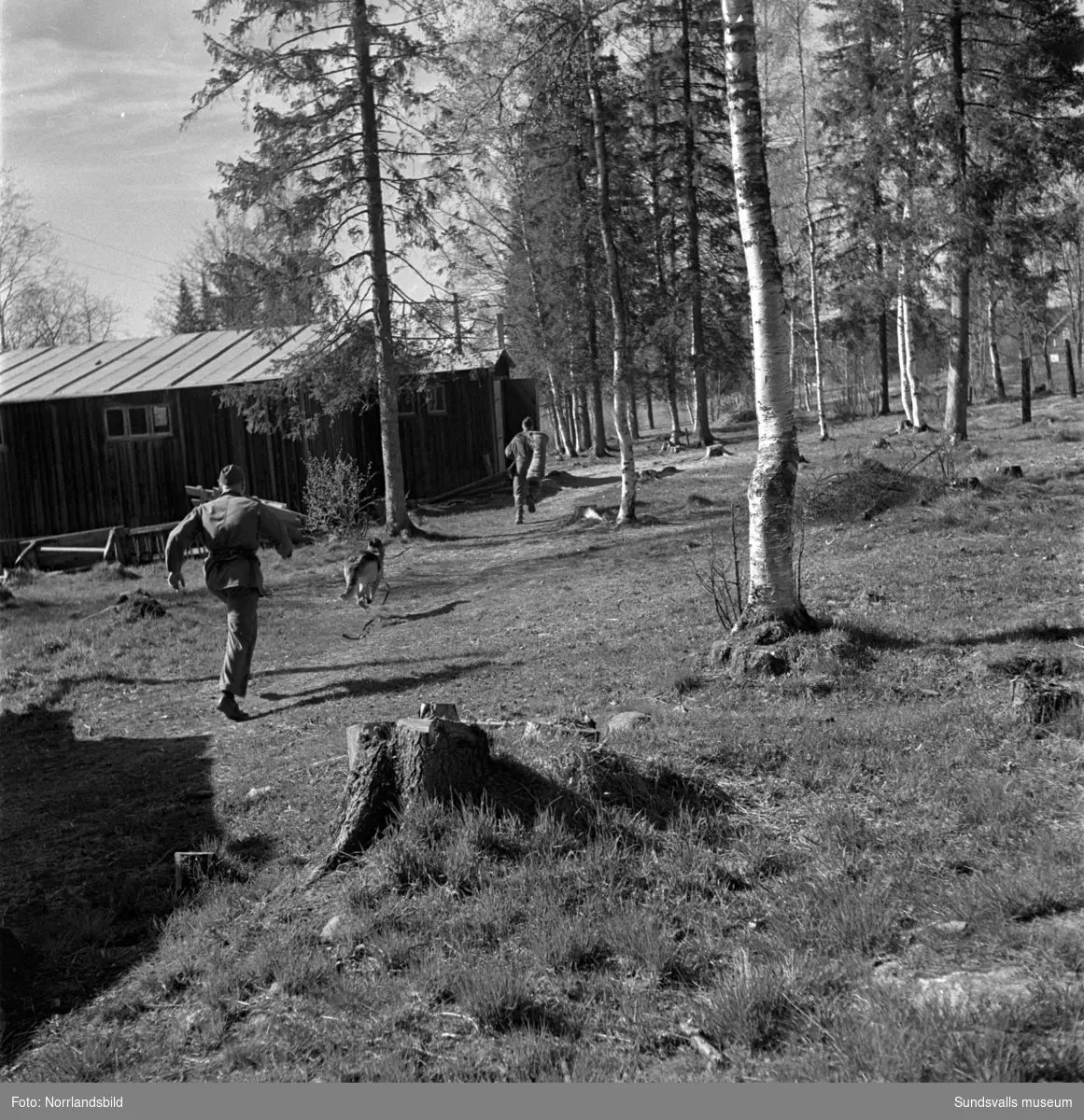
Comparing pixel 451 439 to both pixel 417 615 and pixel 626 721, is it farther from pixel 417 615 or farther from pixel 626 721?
pixel 626 721

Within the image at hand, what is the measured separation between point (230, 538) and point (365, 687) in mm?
1774

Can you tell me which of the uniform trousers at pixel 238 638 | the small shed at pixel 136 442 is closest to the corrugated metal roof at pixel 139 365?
the small shed at pixel 136 442

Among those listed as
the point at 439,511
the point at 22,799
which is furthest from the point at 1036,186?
the point at 22,799

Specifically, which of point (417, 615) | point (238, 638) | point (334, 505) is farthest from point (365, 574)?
point (334, 505)

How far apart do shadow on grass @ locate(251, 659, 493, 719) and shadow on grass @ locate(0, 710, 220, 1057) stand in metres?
1.11

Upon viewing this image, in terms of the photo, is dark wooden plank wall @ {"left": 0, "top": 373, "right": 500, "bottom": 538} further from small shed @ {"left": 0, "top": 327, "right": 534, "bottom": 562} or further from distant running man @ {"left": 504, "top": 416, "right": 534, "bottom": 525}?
distant running man @ {"left": 504, "top": 416, "right": 534, "bottom": 525}

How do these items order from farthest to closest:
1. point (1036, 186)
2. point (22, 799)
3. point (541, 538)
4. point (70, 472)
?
point (70, 472) < point (1036, 186) < point (541, 538) < point (22, 799)

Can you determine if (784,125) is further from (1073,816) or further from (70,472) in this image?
(1073,816)

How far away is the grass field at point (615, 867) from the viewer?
3.71 m

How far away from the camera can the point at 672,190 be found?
32312 millimetres

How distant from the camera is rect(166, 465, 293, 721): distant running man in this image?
9094 millimetres

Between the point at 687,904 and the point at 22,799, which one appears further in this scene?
the point at 22,799

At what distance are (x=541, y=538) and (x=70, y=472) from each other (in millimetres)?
12012

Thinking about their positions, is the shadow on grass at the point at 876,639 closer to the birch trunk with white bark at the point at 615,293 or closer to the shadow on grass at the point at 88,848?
the shadow on grass at the point at 88,848
